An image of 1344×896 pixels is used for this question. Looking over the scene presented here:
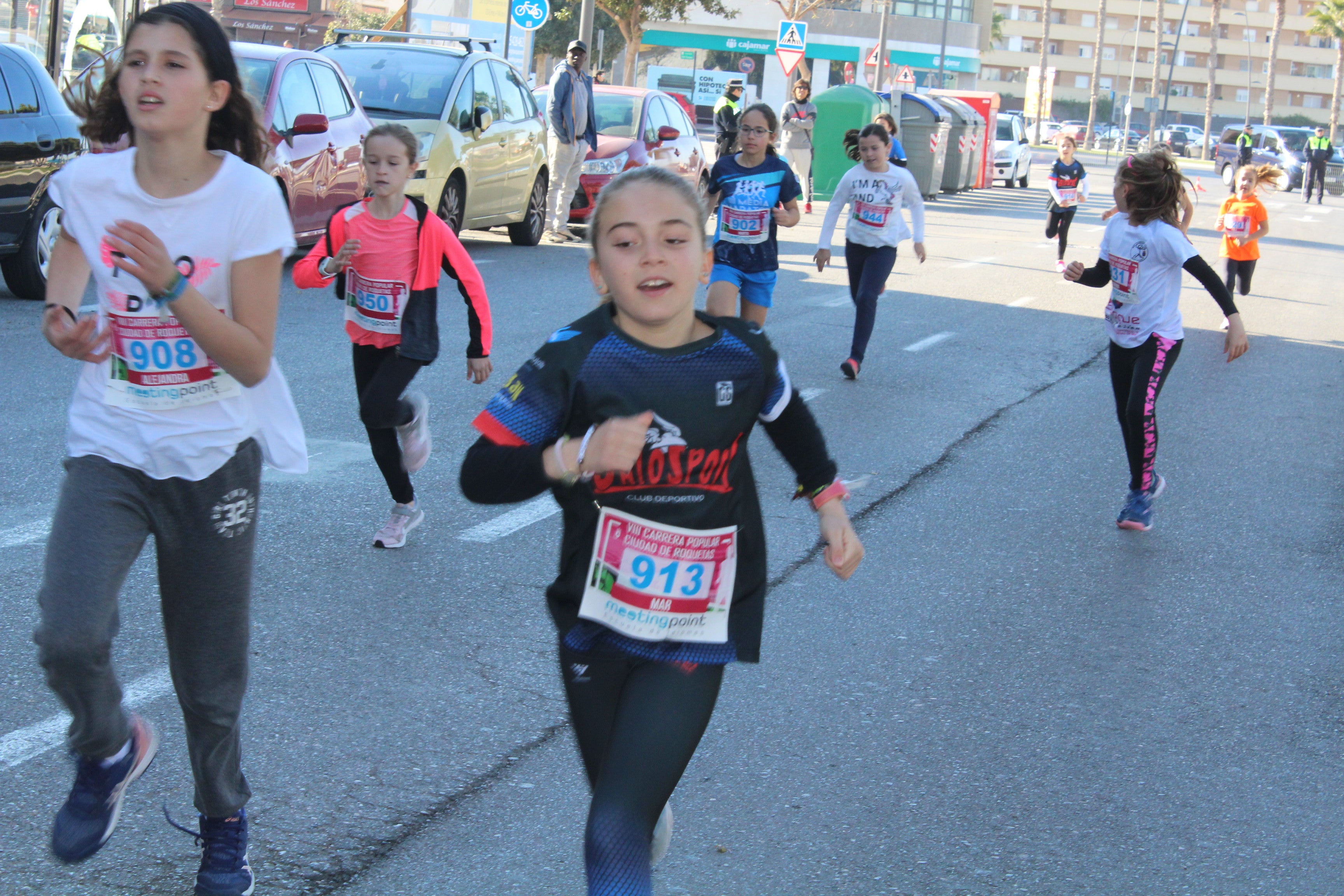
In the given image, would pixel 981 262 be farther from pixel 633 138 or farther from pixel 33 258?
pixel 33 258

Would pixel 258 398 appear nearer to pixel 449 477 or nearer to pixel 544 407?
pixel 544 407

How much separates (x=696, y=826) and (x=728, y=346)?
1.46 m

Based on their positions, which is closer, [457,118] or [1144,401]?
[1144,401]

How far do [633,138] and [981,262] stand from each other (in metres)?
4.70

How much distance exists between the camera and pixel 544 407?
251 cm

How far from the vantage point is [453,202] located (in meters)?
14.9

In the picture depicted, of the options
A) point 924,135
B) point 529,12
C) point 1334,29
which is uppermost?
point 1334,29

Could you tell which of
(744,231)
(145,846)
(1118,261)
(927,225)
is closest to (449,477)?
(744,231)

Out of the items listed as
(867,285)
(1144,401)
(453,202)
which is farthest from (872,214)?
(453,202)

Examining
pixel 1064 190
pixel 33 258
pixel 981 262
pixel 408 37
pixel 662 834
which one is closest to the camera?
pixel 662 834

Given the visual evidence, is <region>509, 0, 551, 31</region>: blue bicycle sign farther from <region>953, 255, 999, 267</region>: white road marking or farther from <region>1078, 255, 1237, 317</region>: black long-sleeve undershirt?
<region>1078, 255, 1237, 317</region>: black long-sleeve undershirt

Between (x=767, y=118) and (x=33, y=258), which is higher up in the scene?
(x=767, y=118)

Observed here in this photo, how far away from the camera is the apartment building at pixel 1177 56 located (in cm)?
12962

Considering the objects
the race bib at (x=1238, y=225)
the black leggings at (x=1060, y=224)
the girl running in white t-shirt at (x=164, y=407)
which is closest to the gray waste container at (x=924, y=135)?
the black leggings at (x=1060, y=224)
